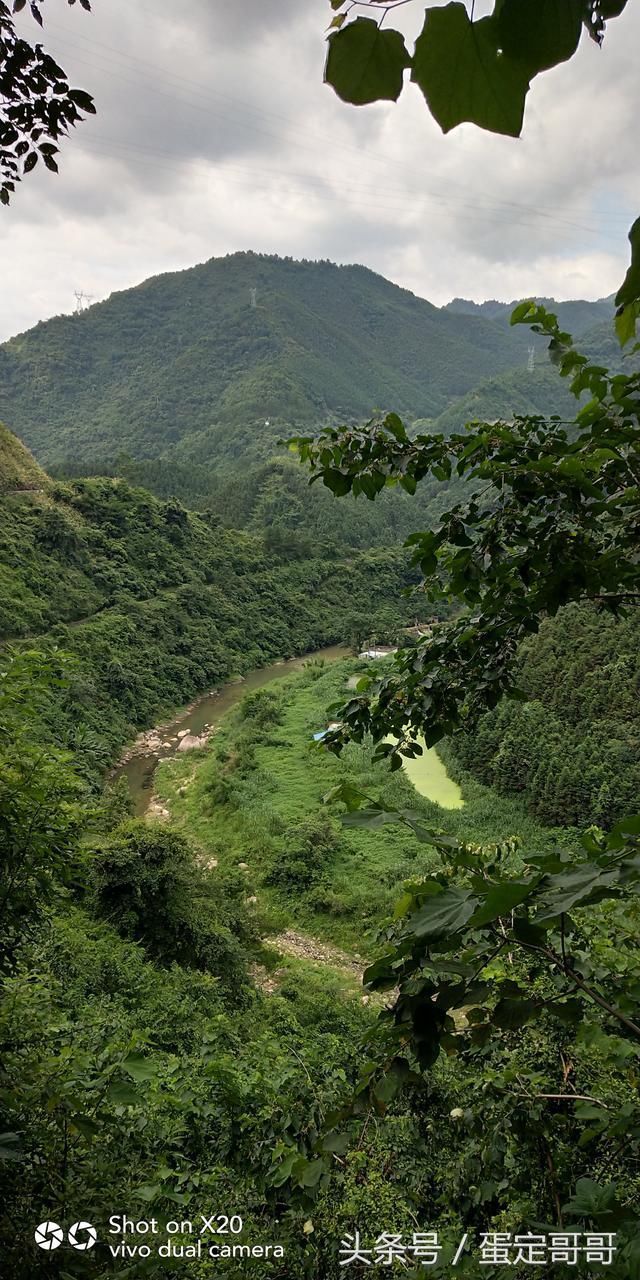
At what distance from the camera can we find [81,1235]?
2096 mm

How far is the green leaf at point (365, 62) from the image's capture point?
441 millimetres

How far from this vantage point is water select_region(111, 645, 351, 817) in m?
17.4

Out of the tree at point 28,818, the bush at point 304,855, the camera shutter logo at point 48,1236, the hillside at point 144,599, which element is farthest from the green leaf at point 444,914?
the hillside at point 144,599

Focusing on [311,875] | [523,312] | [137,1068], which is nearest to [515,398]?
[311,875]

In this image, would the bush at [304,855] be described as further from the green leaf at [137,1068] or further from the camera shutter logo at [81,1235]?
the green leaf at [137,1068]

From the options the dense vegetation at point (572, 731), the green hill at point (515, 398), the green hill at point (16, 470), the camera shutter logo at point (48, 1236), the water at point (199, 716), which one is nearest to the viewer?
the camera shutter logo at point (48, 1236)

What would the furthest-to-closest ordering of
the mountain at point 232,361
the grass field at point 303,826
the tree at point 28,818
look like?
the mountain at point 232,361 < the grass field at point 303,826 < the tree at point 28,818

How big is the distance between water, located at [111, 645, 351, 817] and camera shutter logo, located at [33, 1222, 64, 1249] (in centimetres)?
1379

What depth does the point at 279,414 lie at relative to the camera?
261ft

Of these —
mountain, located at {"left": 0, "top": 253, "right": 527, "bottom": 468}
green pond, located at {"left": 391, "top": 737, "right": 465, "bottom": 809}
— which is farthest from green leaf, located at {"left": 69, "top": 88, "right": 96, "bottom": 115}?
mountain, located at {"left": 0, "top": 253, "right": 527, "bottom": 468}

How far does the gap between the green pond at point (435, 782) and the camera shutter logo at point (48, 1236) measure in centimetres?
1321

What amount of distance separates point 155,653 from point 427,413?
89.3 m

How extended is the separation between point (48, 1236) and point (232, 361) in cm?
10723

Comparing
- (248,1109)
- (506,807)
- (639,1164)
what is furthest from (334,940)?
(639,1164)
